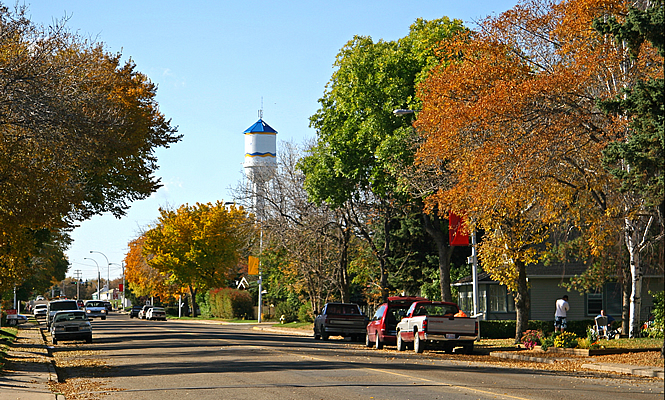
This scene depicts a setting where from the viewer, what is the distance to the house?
3816 centimetres

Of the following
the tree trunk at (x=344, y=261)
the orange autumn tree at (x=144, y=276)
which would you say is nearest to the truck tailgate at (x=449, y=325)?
the tree trunk at (x=344, y=261)

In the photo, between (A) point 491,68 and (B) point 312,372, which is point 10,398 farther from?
(A) point 491,68

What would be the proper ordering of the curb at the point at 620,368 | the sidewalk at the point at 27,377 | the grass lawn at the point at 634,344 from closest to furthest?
the sidewalk at the point at 27,377 < the curb at the point at 620,368 < the grass lawn at the point at 634,344

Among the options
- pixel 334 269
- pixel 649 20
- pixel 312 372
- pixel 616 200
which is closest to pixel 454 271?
pixel 334 269

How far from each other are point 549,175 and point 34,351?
18.6m

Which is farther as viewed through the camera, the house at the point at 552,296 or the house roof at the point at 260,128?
the house roof at the point at 260,128

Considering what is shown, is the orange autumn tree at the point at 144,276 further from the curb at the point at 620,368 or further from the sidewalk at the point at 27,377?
the curb at the point at 620,368

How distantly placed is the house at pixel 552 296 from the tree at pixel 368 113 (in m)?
7.94

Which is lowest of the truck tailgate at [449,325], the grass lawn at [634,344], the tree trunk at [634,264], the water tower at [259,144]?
the grass lawn at [634,344]

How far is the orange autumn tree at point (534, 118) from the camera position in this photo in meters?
19.4

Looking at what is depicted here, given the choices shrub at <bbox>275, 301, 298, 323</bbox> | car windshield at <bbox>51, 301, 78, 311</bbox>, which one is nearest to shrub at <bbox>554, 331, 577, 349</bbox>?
car windshield at <bbox>51, 301, 78, 311</bbox>

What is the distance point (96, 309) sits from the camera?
248 ft

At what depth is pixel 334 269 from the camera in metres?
47.0

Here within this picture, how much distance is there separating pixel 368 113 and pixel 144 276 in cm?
6180
